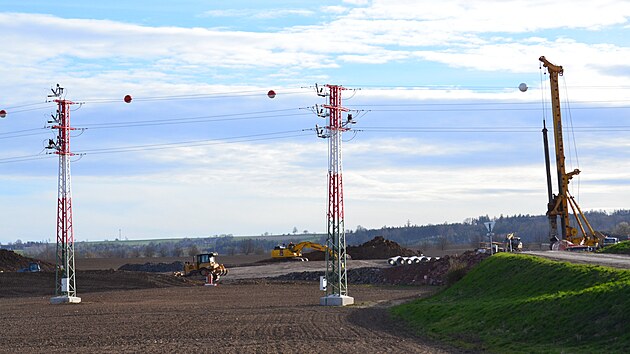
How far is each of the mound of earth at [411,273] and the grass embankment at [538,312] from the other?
28.3 meters

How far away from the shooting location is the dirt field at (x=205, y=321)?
3073 centimetres

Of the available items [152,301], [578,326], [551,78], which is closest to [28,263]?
[152,301]

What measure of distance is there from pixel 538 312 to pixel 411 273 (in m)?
49.6

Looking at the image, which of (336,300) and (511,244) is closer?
(336,300)

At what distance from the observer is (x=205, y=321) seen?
138 feet

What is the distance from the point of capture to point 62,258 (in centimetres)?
5828

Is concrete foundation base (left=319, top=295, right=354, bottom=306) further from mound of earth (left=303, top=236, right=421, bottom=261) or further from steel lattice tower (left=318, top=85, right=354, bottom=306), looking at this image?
mound of earth (left=303, top=236, right=421, bottom=261)

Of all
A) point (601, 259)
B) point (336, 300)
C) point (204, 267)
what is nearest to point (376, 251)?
point (204, 267)

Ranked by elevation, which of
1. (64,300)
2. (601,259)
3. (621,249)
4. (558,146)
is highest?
(558,146)

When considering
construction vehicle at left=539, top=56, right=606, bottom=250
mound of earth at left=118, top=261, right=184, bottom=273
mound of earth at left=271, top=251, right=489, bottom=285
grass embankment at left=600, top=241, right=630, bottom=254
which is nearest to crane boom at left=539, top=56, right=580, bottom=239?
construction vehicle at left=539, top=56, right=606, bottom=250

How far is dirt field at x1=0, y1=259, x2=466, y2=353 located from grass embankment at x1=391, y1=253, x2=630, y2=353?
5.34 ft

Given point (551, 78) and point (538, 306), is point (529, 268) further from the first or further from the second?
point (551, 78)

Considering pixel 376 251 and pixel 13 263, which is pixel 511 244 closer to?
pixel 376 251

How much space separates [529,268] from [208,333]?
48.9 feet
